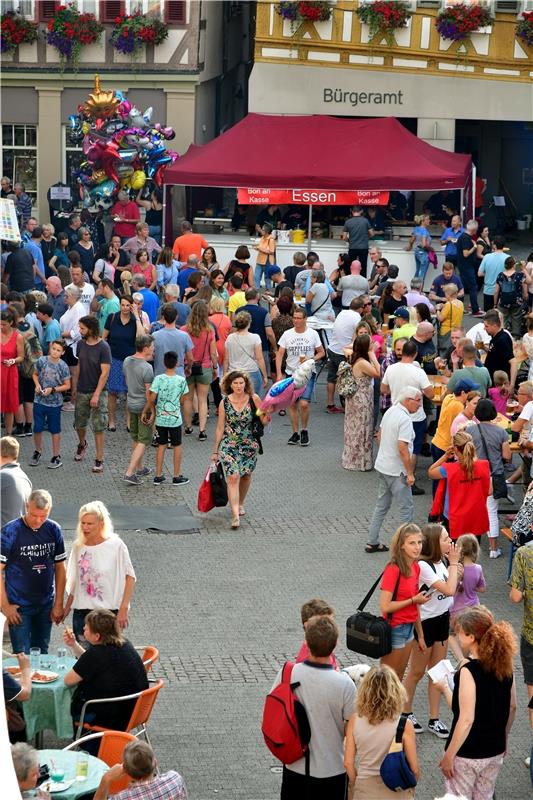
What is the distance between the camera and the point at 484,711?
7641mm

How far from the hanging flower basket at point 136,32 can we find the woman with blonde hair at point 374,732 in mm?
25766

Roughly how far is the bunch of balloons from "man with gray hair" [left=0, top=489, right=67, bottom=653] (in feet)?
57.5

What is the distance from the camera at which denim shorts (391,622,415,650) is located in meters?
9.20

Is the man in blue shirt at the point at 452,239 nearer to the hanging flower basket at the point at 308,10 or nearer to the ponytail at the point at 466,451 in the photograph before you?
the hanging flower basket at the point at 308,10

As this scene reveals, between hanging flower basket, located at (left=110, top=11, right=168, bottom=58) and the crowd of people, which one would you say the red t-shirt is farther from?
hanging flower basket, located at (left=110, top=11, right=168, bottom=58)

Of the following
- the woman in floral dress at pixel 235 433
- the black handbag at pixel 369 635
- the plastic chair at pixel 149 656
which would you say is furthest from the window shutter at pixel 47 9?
the black handbag at pixel 369 635

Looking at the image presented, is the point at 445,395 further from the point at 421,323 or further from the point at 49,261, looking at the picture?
the point at 49,261

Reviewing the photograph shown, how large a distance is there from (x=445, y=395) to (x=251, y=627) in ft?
13.7

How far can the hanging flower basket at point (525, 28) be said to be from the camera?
3088 cm

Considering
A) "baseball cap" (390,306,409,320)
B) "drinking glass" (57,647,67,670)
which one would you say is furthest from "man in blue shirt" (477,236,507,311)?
"drinking glass" (57,647,67,670)

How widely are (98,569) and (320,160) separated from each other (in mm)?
17319

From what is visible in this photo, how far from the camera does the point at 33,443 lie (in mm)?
16766

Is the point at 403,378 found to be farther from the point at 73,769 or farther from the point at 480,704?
the point at 73,769

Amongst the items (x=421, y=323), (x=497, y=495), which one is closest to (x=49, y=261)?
(x=421, y=323)
